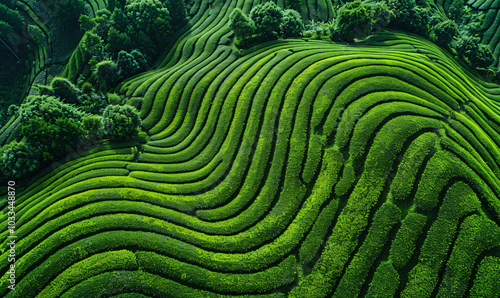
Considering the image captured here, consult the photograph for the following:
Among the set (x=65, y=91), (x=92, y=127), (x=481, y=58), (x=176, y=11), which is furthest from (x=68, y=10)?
(x=481, y=58)

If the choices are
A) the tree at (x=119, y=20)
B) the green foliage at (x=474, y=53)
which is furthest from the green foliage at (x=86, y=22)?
the green foliage at (x=474, y=53)

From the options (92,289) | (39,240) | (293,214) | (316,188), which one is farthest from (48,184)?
(316,188)

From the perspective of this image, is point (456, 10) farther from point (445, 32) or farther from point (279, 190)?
point (279, 190)

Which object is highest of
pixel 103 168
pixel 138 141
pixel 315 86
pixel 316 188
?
pixel 315 86

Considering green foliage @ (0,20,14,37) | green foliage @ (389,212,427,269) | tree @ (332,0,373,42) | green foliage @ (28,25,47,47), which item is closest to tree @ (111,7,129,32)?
green foliage @ (28,25,47,47)

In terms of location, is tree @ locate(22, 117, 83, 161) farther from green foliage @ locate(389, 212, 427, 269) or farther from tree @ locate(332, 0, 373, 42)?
tree @ locate(332, 0, 373, 42)

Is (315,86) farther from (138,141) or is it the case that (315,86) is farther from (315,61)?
(138,141)
